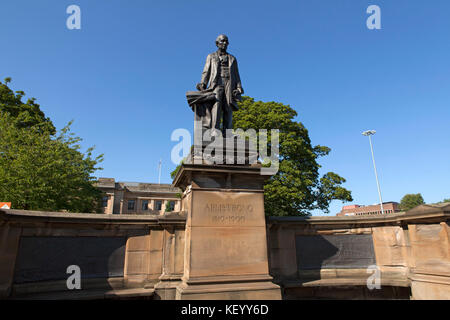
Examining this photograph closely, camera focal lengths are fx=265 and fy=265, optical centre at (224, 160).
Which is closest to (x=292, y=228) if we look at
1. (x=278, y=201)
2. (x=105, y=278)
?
(x=105, y=278)

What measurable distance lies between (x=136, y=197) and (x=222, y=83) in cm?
5761

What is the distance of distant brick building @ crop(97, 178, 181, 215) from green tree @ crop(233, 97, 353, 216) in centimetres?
3842

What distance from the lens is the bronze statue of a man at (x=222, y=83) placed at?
7359 mm

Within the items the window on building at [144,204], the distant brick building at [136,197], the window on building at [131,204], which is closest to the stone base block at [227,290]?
the distant brick building at [136,197]

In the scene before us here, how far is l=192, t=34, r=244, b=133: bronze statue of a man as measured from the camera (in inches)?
290

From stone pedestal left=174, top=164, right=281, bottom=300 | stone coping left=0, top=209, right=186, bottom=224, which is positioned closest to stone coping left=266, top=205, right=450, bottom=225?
stone pedestal left=174, top=164, right=281, bottom=300

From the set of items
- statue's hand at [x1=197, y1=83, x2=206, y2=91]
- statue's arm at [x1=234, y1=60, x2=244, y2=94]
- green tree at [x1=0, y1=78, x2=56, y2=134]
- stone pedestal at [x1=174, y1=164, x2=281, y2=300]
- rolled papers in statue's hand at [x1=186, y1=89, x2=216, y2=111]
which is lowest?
stone pedestal at [x1=174, y1=164, x2=281, y2=300]

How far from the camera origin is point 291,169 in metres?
20.3

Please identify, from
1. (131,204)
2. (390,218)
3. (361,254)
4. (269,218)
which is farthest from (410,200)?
(269,218)

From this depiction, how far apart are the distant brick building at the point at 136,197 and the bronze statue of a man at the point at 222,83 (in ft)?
168

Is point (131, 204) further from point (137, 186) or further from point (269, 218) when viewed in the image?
point (269, 218)

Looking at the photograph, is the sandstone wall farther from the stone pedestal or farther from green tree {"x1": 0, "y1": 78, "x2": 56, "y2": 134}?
green tree {"x1": 0, "y1": 78, "x2": 56, "y2": 134}

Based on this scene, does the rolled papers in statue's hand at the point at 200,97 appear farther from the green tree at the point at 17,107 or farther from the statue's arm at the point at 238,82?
the green tree at the point at 17,107
